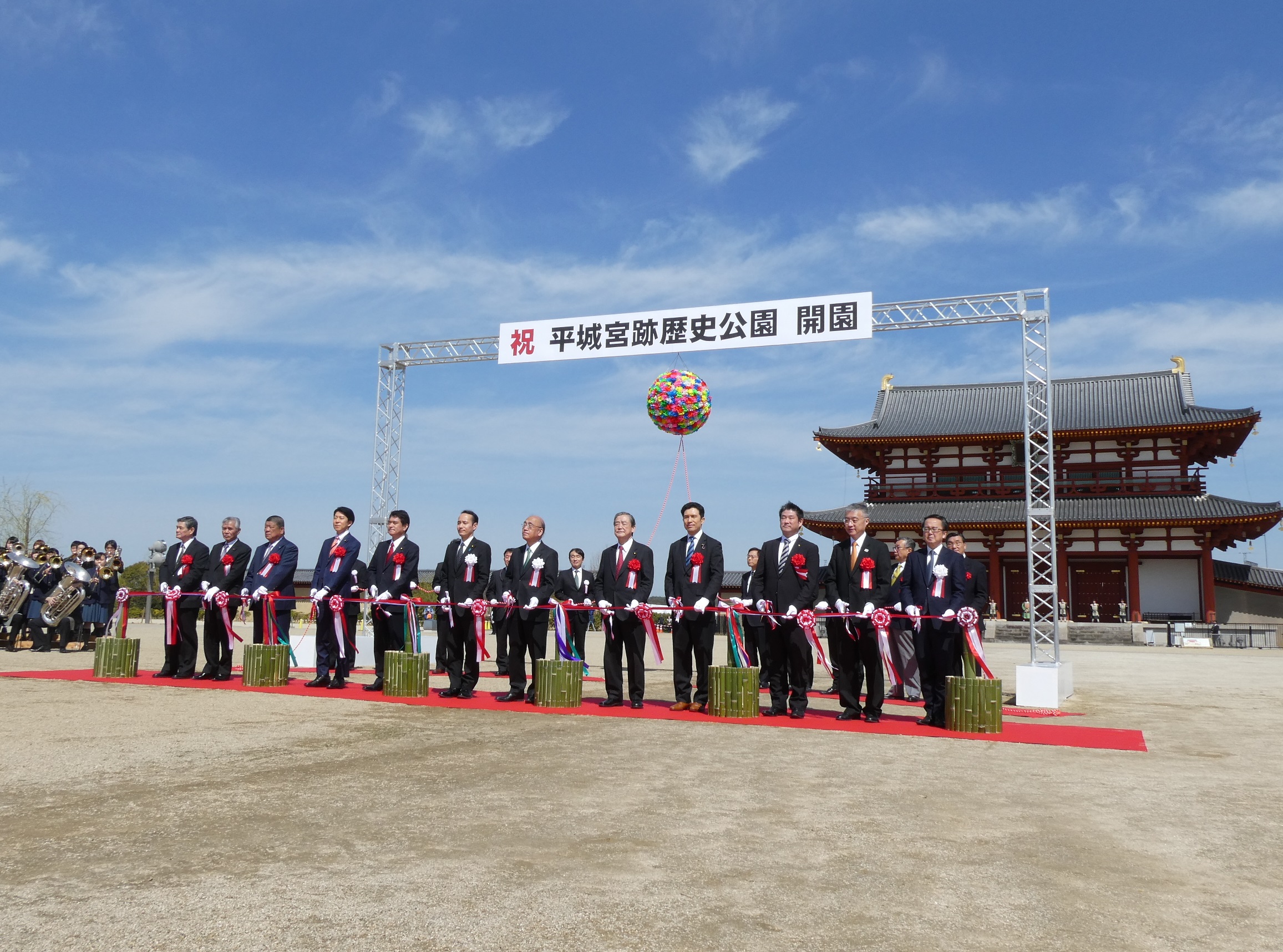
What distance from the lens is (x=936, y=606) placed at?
6.92m

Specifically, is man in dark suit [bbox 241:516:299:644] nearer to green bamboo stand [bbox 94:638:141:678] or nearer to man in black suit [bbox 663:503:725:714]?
green bamboo stand [bbox 94:638:141:678]

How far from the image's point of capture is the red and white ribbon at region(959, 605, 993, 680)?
6801 mm

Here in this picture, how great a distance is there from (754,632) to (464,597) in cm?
297

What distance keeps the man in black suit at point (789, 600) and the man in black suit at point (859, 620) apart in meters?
0.24

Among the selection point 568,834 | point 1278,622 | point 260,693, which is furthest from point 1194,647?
point 568,834

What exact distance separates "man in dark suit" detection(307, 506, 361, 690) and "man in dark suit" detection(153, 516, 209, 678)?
1.29 m

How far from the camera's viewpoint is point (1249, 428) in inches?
1069

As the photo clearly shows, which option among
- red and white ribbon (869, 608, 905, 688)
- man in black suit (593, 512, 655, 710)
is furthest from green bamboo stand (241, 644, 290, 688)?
red and white ribbon (869, 608, 905, 688)

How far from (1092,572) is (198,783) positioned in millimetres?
28735

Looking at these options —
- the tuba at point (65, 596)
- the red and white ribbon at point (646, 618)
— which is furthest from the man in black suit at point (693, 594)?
the tuba at point (65, 596)

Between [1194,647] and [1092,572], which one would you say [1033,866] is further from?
[1092,572]

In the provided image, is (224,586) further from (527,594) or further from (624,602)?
(624,602)

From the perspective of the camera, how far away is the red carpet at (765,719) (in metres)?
6.36

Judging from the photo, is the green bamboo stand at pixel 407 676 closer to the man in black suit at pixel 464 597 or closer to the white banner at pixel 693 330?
the man in black suit at pixel 464 597
